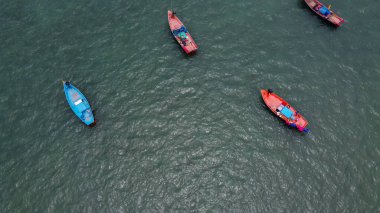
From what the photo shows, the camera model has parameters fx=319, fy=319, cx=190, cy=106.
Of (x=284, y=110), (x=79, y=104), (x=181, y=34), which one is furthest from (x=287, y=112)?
(x=79, y=104)

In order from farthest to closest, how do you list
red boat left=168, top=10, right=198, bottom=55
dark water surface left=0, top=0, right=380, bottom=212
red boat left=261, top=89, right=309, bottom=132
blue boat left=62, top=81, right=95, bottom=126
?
red boat left=168, top=10, right=198, bottom=55, blue boat left=62, top=81, right=95, bottom=126, red boat left=261, top=89, right=309, bottom=132, dark water surface left=0, top=0, right=380, bottom=212

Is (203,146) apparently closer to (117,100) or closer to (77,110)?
(117,100)

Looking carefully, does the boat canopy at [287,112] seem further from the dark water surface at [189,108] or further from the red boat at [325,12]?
the red boat at [325,12]

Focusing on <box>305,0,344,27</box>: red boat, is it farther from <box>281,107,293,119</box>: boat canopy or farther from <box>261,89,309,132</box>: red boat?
<box>281,107,293,119</box>: boat canopy

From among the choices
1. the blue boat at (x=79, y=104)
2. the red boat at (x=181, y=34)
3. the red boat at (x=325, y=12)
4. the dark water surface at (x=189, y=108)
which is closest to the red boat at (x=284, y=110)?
the dark water surface at (x=189, y=108)

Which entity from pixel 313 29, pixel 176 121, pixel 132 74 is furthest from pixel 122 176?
pixel 313 29

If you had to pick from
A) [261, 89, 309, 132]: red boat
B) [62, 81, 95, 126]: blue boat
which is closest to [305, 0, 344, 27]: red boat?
[261, 89, 309, 132]: red boat

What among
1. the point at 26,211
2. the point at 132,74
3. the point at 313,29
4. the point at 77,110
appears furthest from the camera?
the point at 313,29
